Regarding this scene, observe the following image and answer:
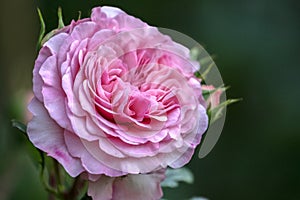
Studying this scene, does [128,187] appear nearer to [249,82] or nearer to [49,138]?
[49,138]

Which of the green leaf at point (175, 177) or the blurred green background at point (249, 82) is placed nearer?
the green leaf at point (175, 177)

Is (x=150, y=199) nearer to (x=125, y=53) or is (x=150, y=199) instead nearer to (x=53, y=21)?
(x=125, y=53)

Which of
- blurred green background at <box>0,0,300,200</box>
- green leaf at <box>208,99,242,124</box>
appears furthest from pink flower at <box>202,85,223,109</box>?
blurred green background at <box>0,0,300,200</box>

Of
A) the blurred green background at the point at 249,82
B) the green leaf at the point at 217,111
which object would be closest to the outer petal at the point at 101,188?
the green leaf at the point at 217,111

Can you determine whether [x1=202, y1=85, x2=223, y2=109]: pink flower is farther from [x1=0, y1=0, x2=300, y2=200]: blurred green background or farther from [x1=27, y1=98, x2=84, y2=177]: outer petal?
[x1=0, y1=0, x2=300, y2=200]: blurred green background

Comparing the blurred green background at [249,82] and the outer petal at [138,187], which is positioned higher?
the outer petal at [138,187]

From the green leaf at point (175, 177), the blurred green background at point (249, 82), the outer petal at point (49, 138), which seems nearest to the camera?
the outer petal at point (49, 138)

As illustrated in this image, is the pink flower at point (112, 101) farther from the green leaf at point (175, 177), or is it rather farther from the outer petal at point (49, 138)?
the green leaf at point (175, 177)
